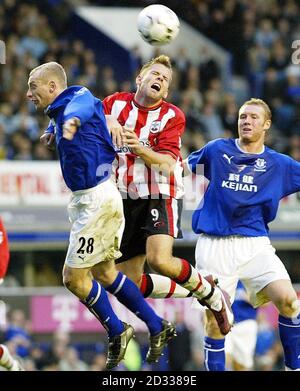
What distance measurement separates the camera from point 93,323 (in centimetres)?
1620

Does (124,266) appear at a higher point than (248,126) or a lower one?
lower

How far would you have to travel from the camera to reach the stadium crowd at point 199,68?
61.0ft

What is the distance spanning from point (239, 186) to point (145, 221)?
0.94 m

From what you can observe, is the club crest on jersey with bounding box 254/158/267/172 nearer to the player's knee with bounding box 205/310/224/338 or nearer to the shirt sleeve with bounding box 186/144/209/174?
the shirt sleeve with bounding box 186/144/209/174

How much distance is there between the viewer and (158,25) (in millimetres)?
9602

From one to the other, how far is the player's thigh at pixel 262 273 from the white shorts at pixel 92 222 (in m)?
1.47

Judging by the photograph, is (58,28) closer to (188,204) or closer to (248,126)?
(188,204)

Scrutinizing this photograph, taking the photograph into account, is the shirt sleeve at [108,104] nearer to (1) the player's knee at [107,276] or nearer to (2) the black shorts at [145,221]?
(2) the black shorts at [145,221]

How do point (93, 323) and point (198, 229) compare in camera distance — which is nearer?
point (198, 229)

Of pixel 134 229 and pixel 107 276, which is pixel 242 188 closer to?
pixel 134 229

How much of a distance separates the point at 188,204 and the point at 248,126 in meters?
4.66

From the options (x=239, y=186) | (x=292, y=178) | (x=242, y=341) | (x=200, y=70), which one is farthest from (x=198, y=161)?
(x=200, y=70)

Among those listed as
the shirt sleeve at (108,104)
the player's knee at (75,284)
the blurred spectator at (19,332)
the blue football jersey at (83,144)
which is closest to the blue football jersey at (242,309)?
the shirt sleeve at (108,104)

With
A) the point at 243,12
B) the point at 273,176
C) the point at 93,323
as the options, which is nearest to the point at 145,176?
the point at 273,176
